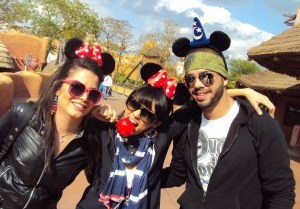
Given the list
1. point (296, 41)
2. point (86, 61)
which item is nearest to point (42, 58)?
point (296, 41)

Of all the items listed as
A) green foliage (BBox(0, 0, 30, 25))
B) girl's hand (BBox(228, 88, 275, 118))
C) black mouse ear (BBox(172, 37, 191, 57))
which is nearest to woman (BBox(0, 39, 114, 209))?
black mouse ear (BBox(172, 37, 191, 57))

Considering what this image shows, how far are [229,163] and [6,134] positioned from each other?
1.44 metres

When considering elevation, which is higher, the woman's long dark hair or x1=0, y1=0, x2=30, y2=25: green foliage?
x1=0, y1=0, x2=30, y2=25: green foliage

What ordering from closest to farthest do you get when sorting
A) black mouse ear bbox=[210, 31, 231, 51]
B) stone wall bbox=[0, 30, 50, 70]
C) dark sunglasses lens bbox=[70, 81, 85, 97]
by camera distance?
dark sunglasses lens bbox=[70, 81, 85, 97] → black mouse ear bbox=[210, 31, 231, 51] → stone wall bbox=[0, 30, 50, 70]

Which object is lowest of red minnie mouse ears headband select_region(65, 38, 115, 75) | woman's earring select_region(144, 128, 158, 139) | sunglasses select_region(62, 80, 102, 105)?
woman's earring select_region(144, 128, 158, 139)

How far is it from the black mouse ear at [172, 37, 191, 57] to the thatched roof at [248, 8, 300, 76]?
242 inches

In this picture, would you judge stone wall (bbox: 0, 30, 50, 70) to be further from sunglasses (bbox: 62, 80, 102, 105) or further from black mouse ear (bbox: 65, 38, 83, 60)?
sunglasses (bbox: 62, 80, 102, 105)

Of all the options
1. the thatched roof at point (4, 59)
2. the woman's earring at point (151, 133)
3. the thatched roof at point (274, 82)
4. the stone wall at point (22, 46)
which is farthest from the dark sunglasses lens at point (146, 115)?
the stone wall at point (22, 46)

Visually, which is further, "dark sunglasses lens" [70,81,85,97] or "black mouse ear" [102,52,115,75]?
"black mouse ear" [102,52,115,75]

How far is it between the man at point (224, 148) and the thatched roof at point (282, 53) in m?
6.30

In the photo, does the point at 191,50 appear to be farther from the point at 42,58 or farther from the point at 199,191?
the point at 42,58

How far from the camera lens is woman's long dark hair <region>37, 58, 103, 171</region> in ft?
7.20

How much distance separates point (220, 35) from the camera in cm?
252

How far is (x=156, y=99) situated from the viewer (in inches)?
100
